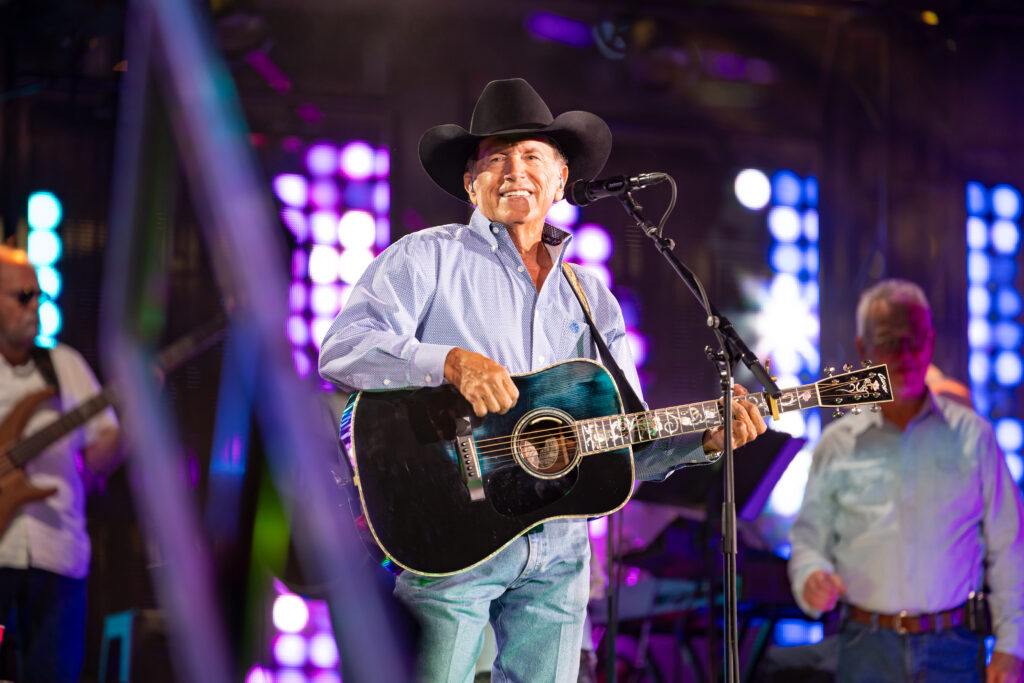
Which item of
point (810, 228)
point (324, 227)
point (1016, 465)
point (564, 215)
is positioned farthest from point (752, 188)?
point (324, 227)

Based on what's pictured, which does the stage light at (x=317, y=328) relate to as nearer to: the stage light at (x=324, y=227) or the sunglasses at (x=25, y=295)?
→ the stage light at (x=324, y=227)

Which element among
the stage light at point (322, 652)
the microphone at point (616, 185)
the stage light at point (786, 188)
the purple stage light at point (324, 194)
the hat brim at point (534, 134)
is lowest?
the stage light at point (322, 652)

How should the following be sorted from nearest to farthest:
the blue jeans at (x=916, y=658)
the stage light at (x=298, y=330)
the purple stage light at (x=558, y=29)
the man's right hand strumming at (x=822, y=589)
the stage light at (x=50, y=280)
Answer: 1. the blue jeans at (x=916, y=658)
2. the man's right hand strumming at (x=822, y=589)
3. the stage light at (x=50, y=280)
4. the stage light at (x=298, y=330)
5. the purple stage light at (x=558, y=29)

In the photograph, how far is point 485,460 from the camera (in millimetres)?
3053

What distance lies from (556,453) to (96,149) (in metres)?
3.78

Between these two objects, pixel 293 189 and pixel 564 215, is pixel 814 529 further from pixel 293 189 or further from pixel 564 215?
pixel 293 189

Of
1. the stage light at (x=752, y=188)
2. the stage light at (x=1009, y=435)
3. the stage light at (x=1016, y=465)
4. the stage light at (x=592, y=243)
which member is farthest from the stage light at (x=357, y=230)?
the stage light at (x=1016, y=465)

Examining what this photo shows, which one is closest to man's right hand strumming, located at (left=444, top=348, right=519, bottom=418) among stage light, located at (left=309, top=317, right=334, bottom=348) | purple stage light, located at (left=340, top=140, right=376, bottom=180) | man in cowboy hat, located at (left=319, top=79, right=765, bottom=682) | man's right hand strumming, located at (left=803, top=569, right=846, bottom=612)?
man in cowboy hat, located at (left=319, top=79, right=765, bottom=682)

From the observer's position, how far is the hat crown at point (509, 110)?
3441mm

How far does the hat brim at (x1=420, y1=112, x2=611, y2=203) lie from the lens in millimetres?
3518

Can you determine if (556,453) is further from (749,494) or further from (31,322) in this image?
(31,322)

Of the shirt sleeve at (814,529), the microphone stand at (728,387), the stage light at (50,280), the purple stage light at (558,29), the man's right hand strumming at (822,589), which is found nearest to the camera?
the microphone stand at (728,387)

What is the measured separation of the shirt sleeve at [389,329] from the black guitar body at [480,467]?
66mm

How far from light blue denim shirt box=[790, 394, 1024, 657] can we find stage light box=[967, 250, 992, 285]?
1.82 m
